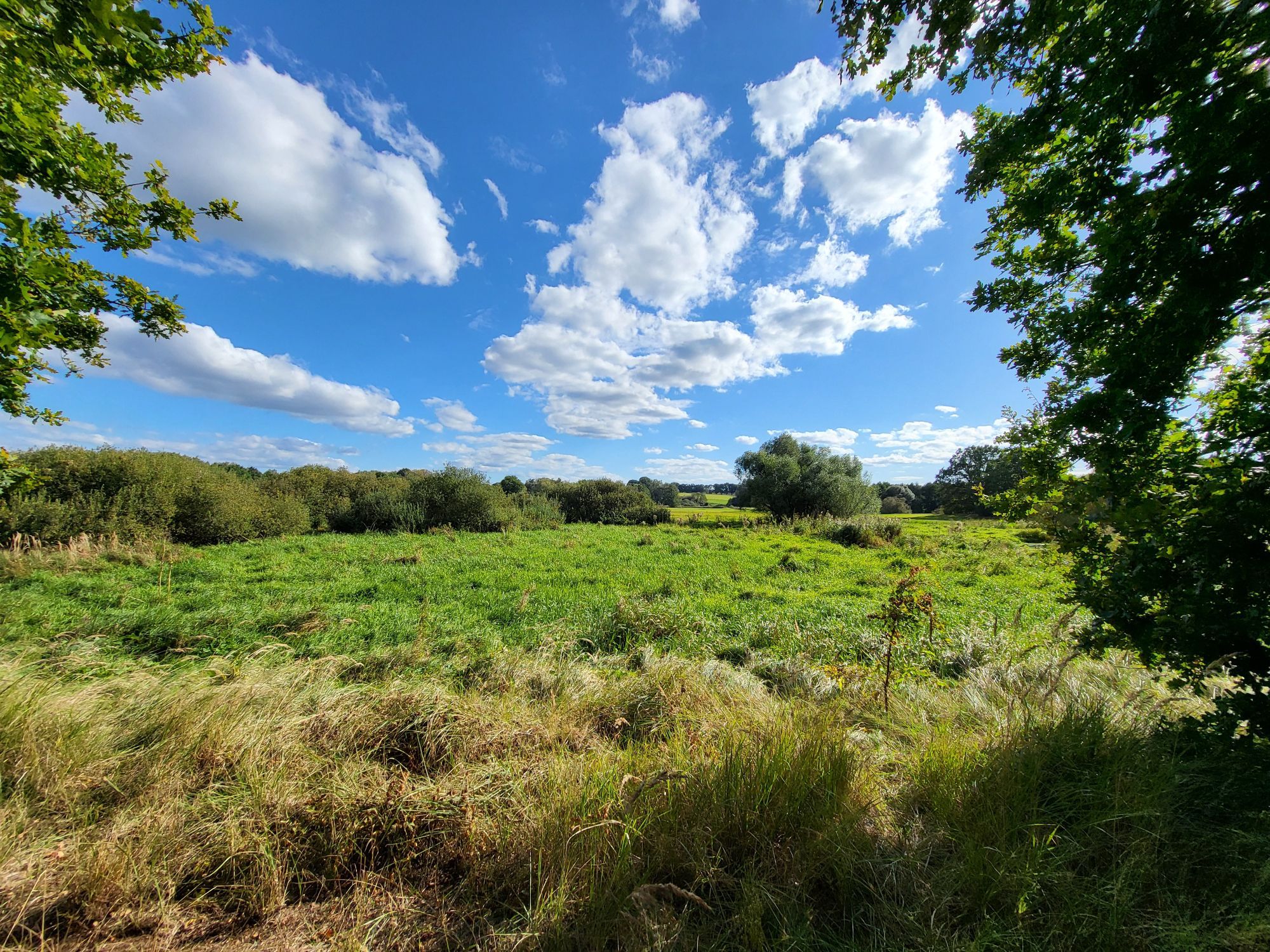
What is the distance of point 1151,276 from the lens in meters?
2.42

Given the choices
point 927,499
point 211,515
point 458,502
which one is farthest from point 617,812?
point 927,499

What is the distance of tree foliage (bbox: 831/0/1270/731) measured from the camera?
209 cm

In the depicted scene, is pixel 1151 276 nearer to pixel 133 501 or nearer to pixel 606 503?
pixel 133 501

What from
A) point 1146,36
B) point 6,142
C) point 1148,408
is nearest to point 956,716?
point 1148,408

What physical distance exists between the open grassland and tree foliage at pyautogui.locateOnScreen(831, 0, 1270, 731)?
0.65 meters

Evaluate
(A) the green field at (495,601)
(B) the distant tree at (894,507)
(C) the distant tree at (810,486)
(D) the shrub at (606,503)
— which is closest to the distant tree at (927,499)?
(B) the distant tree at (894,507)

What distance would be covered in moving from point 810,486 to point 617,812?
116ft

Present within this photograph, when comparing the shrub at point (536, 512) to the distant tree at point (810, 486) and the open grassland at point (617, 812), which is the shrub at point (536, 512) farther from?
the open grassland at point (617, 812)

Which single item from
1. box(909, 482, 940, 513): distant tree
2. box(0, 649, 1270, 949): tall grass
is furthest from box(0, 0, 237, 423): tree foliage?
box(909, 482, 940, 513): distant tree

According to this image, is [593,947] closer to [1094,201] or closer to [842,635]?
[1094,201]

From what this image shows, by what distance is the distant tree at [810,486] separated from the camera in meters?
34.0

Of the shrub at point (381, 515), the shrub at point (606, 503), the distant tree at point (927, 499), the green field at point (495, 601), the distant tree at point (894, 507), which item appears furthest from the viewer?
the distant tree at point (927, 499)

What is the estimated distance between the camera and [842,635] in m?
7.01

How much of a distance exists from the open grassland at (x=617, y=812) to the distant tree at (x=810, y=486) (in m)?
31.3
